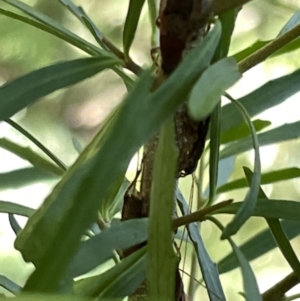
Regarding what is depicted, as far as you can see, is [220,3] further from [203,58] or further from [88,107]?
[88,107]

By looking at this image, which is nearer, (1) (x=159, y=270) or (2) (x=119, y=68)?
(1) (x=159, y=270)

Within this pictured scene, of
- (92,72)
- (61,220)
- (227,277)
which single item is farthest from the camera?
(227,277)

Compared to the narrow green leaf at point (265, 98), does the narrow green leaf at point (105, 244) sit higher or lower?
lower

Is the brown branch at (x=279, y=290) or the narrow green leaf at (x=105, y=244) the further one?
the brown branch at (x=279, y=290)

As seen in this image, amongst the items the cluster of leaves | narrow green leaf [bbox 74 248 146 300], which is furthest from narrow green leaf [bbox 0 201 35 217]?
narrow green leaf [bbox 74 248 146 300]

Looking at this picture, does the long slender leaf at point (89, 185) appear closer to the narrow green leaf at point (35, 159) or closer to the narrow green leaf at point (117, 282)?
the narrow green leaf at point (117, 282)

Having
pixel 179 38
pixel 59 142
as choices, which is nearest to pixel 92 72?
pixel 179 38

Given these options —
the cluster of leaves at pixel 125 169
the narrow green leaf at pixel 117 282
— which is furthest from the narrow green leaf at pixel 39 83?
the narrow green leaf at pixel 117 282
